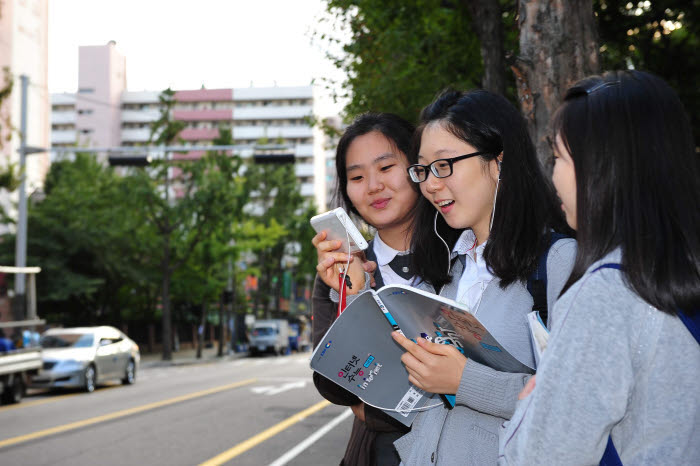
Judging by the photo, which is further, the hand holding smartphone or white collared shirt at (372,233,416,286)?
white collared shirt at (372,233,416,286)

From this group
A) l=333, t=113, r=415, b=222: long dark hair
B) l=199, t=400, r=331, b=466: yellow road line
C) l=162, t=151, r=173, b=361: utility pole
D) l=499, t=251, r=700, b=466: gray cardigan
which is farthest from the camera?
l=162, t=151, r=173, b=361: utility pole

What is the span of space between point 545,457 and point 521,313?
77 centimetres

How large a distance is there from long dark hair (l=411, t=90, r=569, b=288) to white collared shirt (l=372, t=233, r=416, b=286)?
16.2 inches

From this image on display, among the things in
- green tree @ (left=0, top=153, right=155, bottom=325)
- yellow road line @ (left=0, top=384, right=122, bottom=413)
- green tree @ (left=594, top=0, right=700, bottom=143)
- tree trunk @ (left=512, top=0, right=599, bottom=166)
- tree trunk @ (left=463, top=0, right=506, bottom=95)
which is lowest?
yellow road line @ (left=0, top=384, right=122, bottom=413)

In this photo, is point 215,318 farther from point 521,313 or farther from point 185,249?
point 521,313

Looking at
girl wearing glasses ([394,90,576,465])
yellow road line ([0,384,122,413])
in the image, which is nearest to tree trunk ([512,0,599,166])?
girl wearing glasses ([394,90,576,465])

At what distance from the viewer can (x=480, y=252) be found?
2.31 meters

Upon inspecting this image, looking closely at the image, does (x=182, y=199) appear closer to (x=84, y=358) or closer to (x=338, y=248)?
(x=84, y=358)

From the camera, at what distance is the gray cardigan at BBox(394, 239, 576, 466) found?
197 cm

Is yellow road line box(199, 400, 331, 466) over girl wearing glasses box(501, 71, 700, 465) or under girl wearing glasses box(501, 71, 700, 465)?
under

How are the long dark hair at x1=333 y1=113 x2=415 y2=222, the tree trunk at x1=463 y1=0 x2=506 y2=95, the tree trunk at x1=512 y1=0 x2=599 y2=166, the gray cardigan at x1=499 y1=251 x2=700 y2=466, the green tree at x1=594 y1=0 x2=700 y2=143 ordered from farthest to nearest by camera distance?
the green tree at x1=594 y1=0 x2=700 y2=143 → the tree trunk at x1=463 y1=0 x2=506 y2=95 → the tree trunk at x1=512 y1=0 x2=599 y2=166 → the long dark hair at x1=333 y1=113 x2=415 y2=222 → the gray cardigan at x1=499 y1=251 x2=700 y2=466

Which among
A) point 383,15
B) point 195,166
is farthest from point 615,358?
point 195,166

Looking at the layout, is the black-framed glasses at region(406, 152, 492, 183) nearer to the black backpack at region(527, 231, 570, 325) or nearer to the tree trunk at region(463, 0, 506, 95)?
the black backpack at region(527, 231, 570, 325)

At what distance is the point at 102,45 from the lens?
290ft
